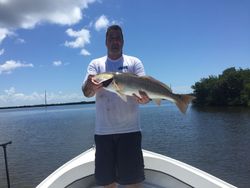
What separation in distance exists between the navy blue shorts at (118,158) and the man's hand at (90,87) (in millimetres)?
568

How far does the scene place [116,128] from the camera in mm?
4398

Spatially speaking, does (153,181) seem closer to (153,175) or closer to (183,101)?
(153,175)

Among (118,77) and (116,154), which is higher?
(118,77)

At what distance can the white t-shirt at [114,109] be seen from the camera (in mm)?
4383

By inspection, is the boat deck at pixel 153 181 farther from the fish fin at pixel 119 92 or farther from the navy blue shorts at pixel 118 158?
the fish fin at pixel 119 92

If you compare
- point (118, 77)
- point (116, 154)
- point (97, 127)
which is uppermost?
point (118, 77)

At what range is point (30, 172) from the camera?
64.2 feet

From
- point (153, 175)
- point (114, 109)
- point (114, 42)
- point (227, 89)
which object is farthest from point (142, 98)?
point (227, 89)

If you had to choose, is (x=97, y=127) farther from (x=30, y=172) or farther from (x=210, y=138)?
(x=210, y=138)

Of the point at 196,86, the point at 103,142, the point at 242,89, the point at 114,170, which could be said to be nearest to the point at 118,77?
the point at 103,142

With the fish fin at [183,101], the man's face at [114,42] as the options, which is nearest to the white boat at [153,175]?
the fish fin at [183,101]

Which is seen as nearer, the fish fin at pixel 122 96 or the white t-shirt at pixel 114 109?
the fish fin at pixel 122 96

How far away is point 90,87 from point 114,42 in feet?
2.21

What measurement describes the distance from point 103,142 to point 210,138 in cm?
2553
